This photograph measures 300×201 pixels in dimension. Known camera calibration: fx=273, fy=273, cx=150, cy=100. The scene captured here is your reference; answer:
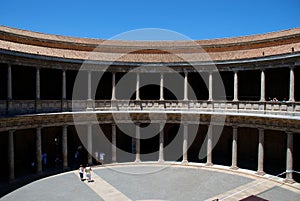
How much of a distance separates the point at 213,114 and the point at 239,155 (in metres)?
7.71

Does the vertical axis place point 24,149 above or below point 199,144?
above

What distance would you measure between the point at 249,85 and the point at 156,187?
1513cm

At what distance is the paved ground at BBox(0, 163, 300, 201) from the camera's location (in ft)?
59.3

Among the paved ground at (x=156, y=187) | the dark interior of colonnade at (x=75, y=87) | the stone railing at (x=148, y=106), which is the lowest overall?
the paved ground at (x=156, y=187)

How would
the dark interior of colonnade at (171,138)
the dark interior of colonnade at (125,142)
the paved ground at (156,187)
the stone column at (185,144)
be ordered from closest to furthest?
the paved ground at (156,187) < the stone column at (185,144) < the dark interior of colonnade at (125,142) < the dark interior of colonnade at (171,138)

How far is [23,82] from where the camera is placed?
82.7ft

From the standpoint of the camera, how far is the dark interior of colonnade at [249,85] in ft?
90.8

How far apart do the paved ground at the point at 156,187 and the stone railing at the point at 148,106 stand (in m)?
5.47

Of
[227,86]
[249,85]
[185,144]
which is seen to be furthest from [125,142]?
[249,85]

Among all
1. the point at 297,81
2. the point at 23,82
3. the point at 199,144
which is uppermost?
the point at 297,81

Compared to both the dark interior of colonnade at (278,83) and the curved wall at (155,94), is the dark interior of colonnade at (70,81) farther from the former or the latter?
the dark interior of colonnade at (278,83)

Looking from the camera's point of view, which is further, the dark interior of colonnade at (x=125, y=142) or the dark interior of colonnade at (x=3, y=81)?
the dark interior of colonnade at (x=125, y=142)

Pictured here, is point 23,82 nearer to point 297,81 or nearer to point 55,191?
point 55,191

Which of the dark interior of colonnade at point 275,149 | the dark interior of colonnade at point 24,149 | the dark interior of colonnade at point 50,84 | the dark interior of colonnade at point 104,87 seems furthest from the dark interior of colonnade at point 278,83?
the dark interior of colonnade at point 24,149
